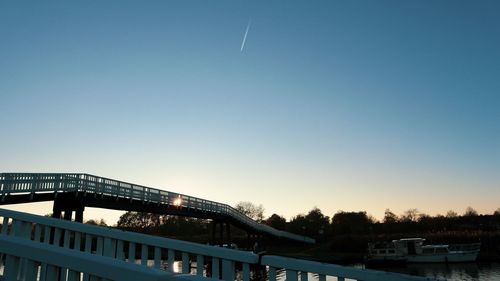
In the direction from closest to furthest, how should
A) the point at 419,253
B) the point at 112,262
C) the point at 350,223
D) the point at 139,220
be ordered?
the point at 112,262, the point at 419,253, the point at 350,223, the point at 139,220

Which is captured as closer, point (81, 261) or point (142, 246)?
point (81, 261)

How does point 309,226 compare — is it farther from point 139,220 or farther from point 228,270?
point 228,270

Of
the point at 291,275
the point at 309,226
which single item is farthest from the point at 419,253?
the point at 309,226

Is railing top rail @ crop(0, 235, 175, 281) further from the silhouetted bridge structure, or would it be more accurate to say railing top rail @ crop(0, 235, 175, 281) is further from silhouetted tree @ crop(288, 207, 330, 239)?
silhouetted tree @ crop(288, 207, 330, 239)

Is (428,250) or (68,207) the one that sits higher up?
(68,207)

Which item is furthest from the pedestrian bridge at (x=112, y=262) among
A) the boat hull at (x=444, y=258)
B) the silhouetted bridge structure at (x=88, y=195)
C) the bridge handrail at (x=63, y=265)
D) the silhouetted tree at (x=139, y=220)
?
the silhouetted tree at (x=139, y=220)

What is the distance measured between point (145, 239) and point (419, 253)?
193ft

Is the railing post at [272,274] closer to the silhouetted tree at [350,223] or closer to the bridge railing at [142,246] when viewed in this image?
the bridge railing at [142,246]

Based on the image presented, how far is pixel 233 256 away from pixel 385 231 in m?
113

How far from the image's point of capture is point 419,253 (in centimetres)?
5647

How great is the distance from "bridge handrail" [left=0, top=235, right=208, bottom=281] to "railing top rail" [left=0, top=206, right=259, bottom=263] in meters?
1.12

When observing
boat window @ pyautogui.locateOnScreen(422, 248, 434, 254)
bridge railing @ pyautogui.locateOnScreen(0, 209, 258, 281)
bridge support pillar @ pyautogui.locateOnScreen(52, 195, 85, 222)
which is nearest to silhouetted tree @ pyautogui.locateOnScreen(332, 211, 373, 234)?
boat window @ pyautogui.locateOnScreen(422, 248, 434, 254)

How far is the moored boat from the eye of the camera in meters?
53.2

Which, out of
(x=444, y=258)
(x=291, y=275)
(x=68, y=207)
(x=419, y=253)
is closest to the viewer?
(x=291, y=275)
